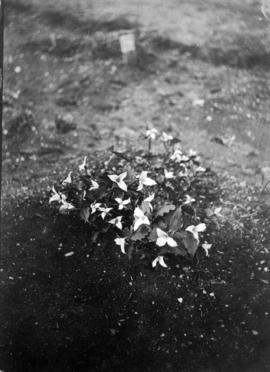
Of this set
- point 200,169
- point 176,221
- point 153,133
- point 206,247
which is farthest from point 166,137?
point 206,247

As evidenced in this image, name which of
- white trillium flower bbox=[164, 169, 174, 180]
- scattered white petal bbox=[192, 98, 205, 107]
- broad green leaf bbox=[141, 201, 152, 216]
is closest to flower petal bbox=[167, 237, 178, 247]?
broad green leaf bbox=[141, 201, 152, 216]

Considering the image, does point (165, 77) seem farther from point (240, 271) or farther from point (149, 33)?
point (240, 271)

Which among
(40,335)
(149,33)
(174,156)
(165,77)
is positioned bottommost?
(40,335)

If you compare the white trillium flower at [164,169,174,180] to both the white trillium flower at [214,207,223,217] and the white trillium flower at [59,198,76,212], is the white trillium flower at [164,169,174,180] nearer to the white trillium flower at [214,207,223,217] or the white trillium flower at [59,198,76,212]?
the white trillium flower at [214,207,223,217]

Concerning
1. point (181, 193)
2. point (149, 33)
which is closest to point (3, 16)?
point (149, 33)

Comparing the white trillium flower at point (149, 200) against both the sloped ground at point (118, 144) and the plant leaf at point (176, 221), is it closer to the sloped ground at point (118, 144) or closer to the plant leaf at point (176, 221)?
the plant leaf at point (176, 221)

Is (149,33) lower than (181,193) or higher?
higher

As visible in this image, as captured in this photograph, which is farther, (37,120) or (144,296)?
(37,120)
